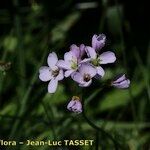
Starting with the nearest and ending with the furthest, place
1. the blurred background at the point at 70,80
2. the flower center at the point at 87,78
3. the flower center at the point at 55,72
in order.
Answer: the flower center at the point at 87,78 → the flower center at the point at 55,72 → the blurred background at the point at 70,80

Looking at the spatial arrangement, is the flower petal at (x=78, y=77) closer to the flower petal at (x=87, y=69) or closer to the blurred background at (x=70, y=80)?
the flower petal at (x=87, y=69)

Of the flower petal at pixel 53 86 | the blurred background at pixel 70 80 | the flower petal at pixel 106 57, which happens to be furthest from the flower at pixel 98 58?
the blurred background at pixel 70 80

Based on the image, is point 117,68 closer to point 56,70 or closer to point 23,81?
point 23,81

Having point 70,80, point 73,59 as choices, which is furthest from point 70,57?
point 70,80

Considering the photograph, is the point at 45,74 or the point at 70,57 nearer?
the point at 70,57

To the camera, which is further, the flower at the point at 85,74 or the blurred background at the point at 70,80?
the blurred background at the point at 70,80

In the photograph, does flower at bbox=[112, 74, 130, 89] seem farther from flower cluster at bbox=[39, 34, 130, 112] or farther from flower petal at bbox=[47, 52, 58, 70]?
flower petal at bbox=[47, 52, 58, 70]

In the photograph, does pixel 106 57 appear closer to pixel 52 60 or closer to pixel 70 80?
pixel 52 60
